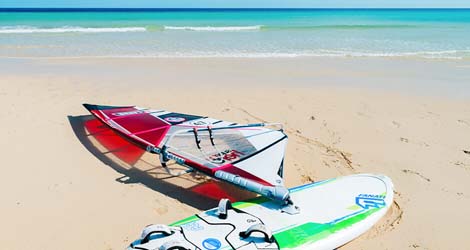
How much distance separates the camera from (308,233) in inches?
153

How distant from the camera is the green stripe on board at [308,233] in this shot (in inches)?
147

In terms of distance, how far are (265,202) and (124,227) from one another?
1593 millimetres

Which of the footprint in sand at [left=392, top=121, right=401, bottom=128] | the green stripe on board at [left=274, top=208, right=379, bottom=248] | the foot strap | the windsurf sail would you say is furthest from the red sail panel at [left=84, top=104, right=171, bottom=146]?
the footprint in sand at [left=392, top=121, right=401, bottom=128]

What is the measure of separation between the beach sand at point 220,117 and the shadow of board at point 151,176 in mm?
26

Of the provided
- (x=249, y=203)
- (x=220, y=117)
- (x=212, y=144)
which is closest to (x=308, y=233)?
(x=249, y=203)

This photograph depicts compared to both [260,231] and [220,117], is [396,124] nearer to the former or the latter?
[220,117]

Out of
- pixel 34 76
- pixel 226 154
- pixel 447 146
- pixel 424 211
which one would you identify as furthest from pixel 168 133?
pixel 34 76

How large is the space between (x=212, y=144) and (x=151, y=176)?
102 centimetres

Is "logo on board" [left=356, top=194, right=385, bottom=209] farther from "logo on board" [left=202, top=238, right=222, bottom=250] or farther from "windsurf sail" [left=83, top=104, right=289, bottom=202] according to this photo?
"logo on board" [left=202, top=238, right=222, bottom=250]

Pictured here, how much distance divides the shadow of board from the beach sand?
0.08 ft

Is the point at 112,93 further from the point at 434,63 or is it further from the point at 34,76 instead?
the point at 434,63

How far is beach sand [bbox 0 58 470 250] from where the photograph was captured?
439 centimetres

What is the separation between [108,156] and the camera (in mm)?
5855

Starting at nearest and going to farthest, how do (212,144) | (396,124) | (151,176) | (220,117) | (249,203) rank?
(249,203), (151,176), (212,144), (396,124), (220,117)
